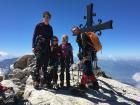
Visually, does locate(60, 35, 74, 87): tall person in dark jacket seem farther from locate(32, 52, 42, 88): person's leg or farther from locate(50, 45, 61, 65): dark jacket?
locate(32, 52, 42, 88): person's leg

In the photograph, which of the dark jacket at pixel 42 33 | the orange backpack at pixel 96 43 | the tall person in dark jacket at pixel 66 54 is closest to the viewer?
the dark jacket at pixel 42 33

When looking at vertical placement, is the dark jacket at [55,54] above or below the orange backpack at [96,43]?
below

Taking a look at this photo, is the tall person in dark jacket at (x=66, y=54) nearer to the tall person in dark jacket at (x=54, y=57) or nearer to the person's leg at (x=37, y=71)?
the tall person in dark jacket at (x=54, y=57)

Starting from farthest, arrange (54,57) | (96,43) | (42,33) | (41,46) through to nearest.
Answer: (54,57) → (96,43) → (42,33) → (41,46)

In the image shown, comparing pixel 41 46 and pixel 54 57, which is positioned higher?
pixel 41 46

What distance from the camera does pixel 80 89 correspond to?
14.1 metres

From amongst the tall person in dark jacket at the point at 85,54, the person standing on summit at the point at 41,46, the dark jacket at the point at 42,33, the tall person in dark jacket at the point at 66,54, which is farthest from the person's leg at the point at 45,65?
the tall person in dark jacket at the point at 85,54

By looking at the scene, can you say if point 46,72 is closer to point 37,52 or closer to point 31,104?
point 37,52

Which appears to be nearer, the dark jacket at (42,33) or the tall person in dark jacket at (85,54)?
the dark jacket at (42,33)

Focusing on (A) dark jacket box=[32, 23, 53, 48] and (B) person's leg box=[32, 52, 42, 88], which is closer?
(B) person's leg box=[32, 52, 42, 88]

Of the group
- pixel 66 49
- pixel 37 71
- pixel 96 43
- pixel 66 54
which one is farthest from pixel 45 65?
pixel 96 43

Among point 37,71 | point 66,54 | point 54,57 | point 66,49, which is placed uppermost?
point 66,49

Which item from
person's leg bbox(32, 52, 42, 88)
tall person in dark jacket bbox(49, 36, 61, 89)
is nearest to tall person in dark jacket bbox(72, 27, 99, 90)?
tall person in dark jacket bbox(49, 36, 61, 89)

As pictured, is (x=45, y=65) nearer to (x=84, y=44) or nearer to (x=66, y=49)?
(x=66, y=49)
